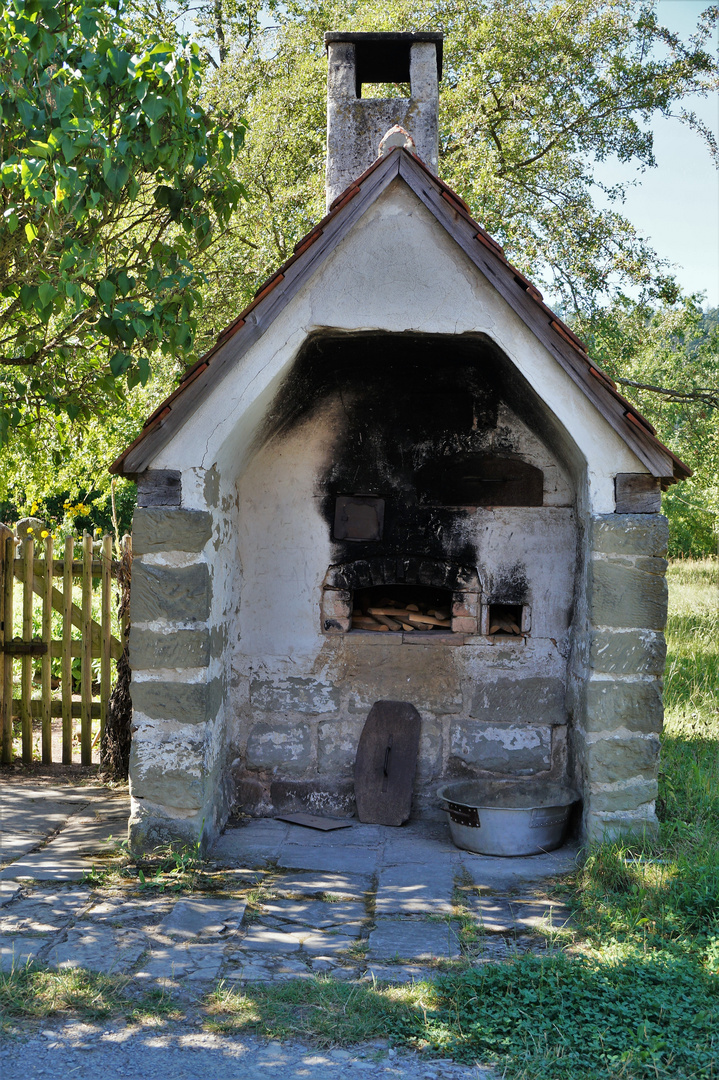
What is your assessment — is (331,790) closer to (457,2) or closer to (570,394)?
(570,394)

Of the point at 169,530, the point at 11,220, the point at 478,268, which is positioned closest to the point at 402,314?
the point at 478,268

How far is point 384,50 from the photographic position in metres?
6.77

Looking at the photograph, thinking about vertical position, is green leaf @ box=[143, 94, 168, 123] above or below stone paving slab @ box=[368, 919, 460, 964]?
above

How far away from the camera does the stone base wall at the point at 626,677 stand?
464cm

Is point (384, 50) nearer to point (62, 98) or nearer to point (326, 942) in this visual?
point (62, 98)

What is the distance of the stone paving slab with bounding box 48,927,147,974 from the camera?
3496mm

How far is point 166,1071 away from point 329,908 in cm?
142

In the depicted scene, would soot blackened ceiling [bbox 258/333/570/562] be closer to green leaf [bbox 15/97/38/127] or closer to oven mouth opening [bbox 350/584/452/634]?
oven mouth opening [bbox 350/584/452/634]

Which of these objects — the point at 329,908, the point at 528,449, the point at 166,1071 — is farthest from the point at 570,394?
the point at 166,1071

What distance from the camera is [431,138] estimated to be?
6.42 meters

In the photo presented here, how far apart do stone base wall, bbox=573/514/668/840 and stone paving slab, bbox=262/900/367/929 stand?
1.39 meters

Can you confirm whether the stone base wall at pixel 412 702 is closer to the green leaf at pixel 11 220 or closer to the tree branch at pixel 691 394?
the green leaf at pixel 11 220

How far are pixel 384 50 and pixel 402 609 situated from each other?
4.33 metres

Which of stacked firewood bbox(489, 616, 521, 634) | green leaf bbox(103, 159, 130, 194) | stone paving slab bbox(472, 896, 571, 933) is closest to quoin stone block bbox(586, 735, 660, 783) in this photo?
stone paving slab bbox(472, 896, 571, 933)
